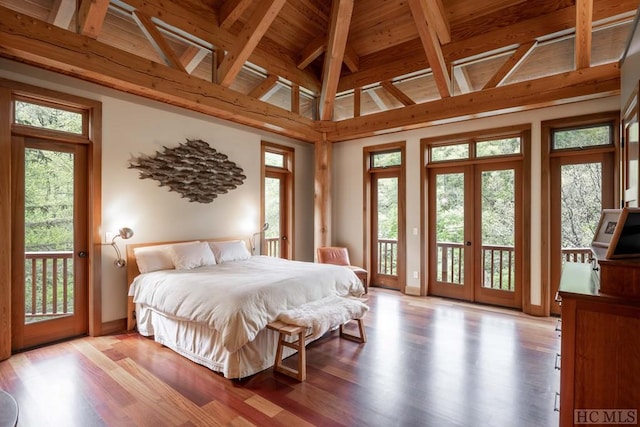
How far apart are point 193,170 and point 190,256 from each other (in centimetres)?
121

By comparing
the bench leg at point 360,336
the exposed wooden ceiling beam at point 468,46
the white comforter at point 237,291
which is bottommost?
the bench leg at point 360,336

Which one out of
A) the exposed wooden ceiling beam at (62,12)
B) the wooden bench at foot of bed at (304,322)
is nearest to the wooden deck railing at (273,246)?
the wooden bench at foot of bed at (304,322)

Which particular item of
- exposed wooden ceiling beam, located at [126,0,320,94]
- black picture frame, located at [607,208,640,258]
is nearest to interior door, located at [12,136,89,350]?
exposed wooden ceiling beam, located at [126,0,320,94]

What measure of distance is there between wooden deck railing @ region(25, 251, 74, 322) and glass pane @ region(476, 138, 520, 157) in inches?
213

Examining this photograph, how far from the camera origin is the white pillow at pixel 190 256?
3738mm

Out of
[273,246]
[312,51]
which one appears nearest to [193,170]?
[273,246]

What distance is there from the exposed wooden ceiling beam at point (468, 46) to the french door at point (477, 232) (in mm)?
1567

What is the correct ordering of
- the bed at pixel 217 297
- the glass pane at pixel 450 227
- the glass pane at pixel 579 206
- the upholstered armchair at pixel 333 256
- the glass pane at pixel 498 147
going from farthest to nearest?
1. the upholstered armchair at pixel 333 256
2. the glass pane at pixel 450 227
3. the glass pane at pixel 498 147
4. the glass pane at pixel 579 206
5. the bed at pixel 217 297

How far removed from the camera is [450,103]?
4352 millimetres

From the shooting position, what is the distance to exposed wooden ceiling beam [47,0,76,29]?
120 inches

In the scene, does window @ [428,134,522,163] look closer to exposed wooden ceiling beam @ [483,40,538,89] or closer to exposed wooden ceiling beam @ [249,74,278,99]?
exposed wooden ceiling beam @ [483,40,538,89]

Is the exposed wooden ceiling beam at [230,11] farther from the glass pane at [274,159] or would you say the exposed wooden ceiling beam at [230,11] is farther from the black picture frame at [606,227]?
the black picture frame at [606,227]

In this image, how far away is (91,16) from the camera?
114 inches

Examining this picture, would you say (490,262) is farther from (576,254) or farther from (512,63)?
(512,63)
